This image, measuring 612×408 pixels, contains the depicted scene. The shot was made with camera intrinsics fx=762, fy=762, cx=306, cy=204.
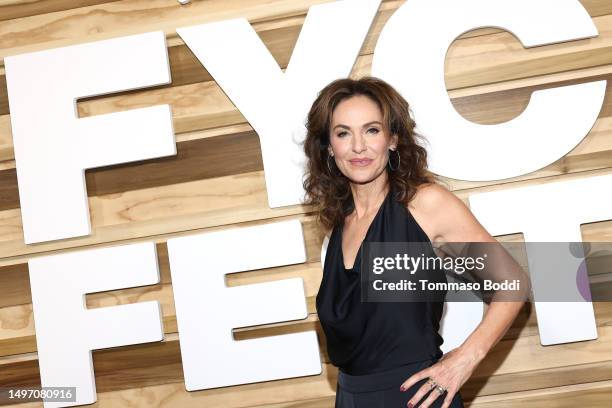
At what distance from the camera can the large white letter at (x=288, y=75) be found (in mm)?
2580

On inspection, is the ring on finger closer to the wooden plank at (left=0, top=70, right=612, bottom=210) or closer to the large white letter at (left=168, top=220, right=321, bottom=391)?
the large white letter at (left=168, top=220, right=321, bottom=391)

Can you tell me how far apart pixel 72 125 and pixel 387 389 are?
4.88ft

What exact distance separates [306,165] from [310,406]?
82 cm

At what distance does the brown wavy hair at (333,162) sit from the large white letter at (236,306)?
0.92 feet

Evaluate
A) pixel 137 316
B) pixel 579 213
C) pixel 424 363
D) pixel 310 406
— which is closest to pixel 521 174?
pixel 579 213

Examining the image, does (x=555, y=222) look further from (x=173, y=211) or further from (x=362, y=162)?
(x=173, y=211)

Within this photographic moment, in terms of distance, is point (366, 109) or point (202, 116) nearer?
point (366, 109)

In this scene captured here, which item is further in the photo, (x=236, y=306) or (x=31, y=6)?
(x=31, y=6)

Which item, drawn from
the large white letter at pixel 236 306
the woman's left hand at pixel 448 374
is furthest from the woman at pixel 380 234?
the large white letter at pixel 236 306

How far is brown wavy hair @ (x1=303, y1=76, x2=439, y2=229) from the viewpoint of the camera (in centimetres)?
213

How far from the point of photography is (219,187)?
8.75ft

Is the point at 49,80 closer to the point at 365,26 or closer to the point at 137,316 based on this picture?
the point at 137,316

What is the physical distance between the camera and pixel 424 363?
6.37ft

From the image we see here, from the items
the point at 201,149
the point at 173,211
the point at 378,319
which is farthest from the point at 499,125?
the point at 173,211
